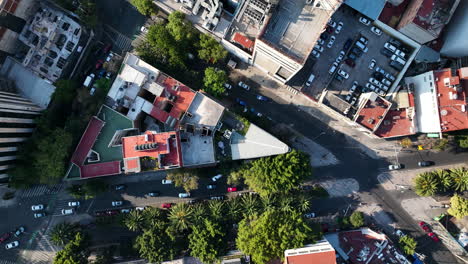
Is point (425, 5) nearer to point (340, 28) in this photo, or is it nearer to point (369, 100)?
point (340, 28)

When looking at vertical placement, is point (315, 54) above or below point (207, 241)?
above

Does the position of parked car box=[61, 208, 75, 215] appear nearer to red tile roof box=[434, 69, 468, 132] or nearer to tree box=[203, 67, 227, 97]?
tree box=[203, 67, 227, 97]

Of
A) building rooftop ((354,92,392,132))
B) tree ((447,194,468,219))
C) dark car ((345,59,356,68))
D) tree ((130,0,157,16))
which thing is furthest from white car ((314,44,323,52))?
tree ((447,194,468,219))

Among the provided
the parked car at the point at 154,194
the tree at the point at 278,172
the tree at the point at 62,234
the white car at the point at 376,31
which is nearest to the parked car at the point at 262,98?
the tree at the point at 278,172

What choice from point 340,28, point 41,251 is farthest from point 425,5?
point 41,251

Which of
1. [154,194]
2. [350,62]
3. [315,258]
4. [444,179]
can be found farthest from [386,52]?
[154,194]

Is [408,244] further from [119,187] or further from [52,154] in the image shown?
[52,154]

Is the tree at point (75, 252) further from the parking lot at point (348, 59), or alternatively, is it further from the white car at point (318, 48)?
the white car at point (318, 48)
